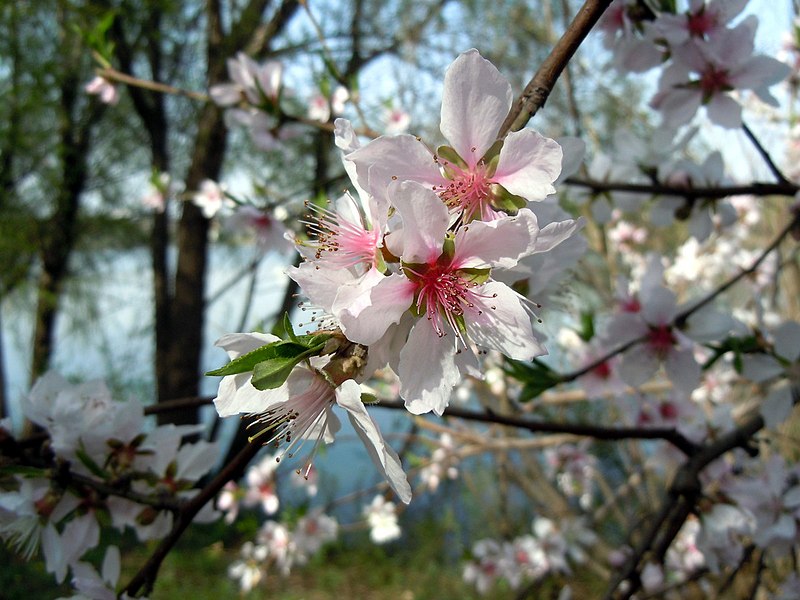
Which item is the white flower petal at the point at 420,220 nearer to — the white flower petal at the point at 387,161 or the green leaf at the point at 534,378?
the white flower petal at the point at 387,161

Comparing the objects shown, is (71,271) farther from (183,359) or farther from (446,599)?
(446,599)

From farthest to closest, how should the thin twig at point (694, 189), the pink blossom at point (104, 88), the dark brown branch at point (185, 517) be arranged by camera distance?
1. the pink blossom at point (104, 88)
2. the thin twig at point (694, 189)
3. the dark brown branch at point (185, 517)

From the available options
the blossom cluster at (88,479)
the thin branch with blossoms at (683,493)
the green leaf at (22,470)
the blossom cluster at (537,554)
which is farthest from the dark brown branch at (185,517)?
the blossom cluster at (537,554)

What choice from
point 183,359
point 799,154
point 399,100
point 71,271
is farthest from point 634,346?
point 71,271

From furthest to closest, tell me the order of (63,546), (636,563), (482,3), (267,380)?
(482,3) < (636,563) < (63,546) < (267,380)

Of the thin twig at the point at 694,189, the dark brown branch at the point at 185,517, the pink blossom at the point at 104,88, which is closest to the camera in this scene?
the dark brown branch at the point at 185,517
